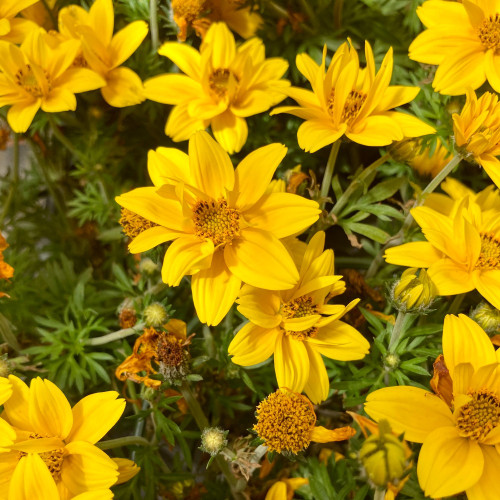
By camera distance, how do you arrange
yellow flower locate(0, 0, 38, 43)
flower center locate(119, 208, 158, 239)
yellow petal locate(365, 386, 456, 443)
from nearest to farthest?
yellow petal locate(365, 386, 456, 443) < flower center locate(119, 208, 158, 239) < yellow flower locate(0, 0, 38, 43)

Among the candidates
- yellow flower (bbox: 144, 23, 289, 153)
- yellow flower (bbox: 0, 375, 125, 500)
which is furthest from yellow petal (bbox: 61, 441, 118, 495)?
yellow flower (bbox: 144, 23, 289, 153)

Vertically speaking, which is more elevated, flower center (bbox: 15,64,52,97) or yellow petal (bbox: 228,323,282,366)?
flower center (bbox: 15,64,52,97)

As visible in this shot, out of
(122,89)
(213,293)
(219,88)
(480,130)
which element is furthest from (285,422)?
(122,89)

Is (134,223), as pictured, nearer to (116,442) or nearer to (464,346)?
(116,442)

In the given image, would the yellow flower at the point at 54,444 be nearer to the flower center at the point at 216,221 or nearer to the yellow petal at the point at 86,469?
the yellow petal at the point at 86,469

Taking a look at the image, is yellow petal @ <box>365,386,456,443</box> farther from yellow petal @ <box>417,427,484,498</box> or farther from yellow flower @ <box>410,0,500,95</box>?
yellow flower @ <box>410,0,500,95</box>

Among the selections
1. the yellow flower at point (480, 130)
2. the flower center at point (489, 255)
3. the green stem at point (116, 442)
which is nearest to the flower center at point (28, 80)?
the green stem at point (116, 442)
